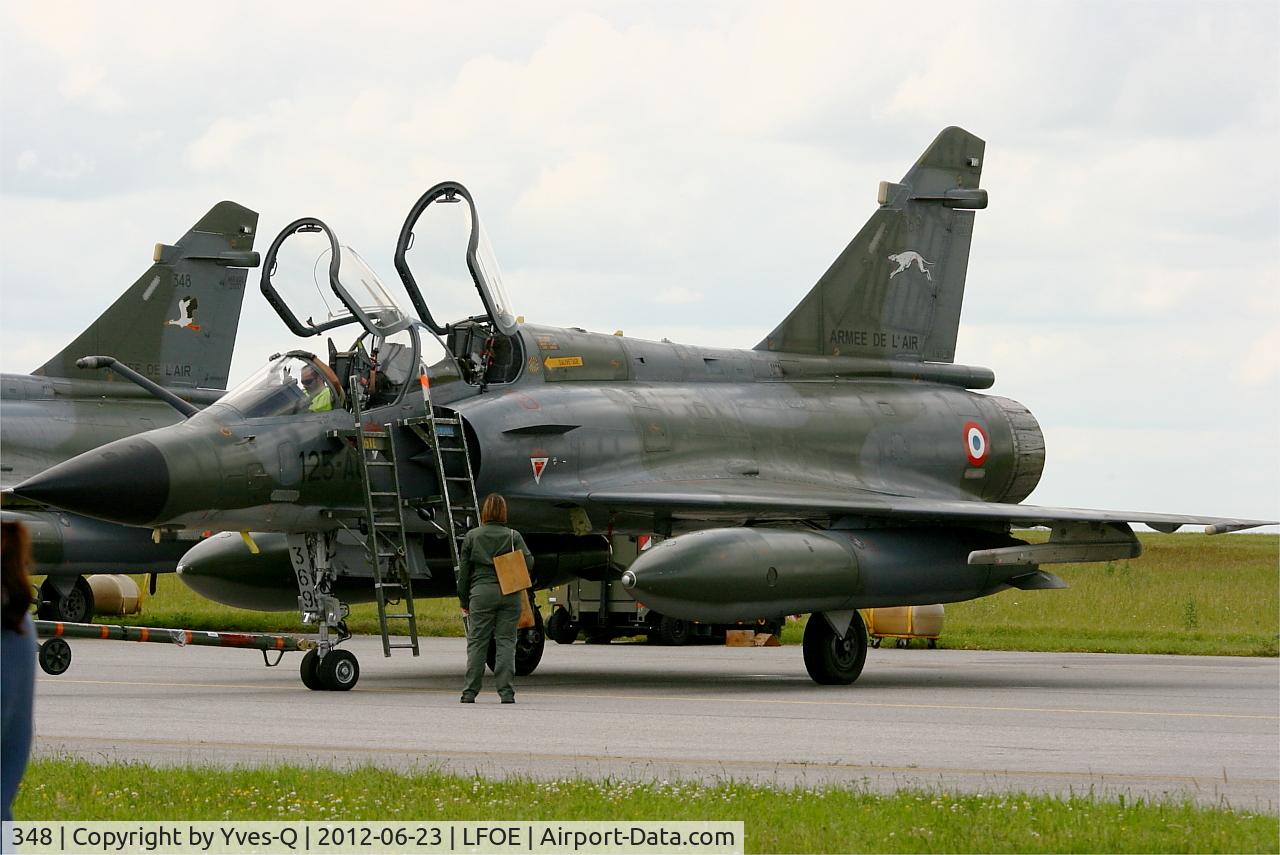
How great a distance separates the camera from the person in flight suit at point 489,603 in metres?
13.6

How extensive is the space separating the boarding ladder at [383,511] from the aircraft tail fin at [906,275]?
223 inches

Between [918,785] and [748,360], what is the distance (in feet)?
34.9

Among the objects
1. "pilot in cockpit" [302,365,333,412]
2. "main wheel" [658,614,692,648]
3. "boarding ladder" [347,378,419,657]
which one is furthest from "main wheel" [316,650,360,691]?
"main wheel" [658,614,692,648]

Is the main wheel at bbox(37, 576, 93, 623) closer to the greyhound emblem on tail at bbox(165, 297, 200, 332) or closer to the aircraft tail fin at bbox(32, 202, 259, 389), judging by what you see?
the aircraft tail fin at bbox(32, 202, 259, 389)

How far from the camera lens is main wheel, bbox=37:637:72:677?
15.9 metres

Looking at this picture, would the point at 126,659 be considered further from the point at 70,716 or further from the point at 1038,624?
the point at 1038,624

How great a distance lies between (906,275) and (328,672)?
361 inches

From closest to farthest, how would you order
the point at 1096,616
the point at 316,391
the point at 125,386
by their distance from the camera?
the point at 316,391, the point at 125,386, the point at 1096,616

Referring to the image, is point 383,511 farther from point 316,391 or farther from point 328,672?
point 328,672

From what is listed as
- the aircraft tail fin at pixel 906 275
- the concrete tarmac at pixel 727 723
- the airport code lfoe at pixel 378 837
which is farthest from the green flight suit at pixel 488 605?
the aircraft tail fin at pixel 906 275

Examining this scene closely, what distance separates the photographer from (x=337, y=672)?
14.8 m

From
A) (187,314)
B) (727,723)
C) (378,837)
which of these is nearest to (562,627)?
(187,314)

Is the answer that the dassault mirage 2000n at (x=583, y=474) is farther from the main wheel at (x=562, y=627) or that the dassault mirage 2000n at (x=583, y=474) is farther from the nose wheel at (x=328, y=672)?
the main wheel at (x=562, y=627)

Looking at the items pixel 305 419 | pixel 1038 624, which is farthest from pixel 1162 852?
pixel 1038 624
